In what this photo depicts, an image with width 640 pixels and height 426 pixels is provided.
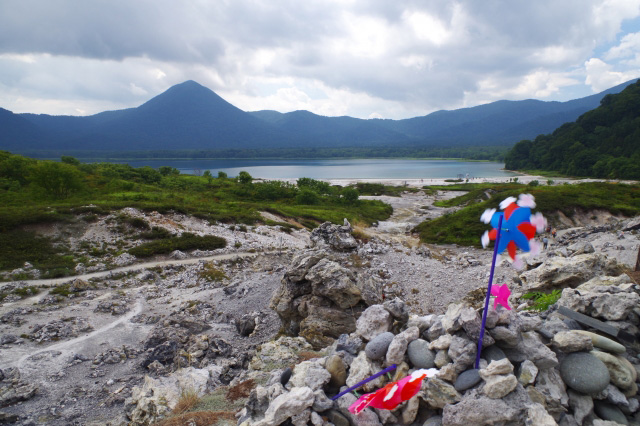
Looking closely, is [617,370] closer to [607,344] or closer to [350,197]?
[607,344]

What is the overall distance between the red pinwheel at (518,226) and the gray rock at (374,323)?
3.71m

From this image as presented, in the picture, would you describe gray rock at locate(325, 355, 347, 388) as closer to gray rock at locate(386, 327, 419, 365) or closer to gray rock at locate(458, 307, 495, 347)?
gray rock at locate(386, 327, 419, 365)

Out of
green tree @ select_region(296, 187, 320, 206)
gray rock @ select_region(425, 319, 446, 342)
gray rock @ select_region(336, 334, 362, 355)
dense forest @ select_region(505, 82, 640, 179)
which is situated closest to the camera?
gray rock @ select_region(425, 319, 446, 342)

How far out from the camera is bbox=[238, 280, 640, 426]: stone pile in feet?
16.5

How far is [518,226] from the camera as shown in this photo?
464 cm

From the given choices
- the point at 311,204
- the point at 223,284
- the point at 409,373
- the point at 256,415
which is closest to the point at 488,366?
the point at 409,373

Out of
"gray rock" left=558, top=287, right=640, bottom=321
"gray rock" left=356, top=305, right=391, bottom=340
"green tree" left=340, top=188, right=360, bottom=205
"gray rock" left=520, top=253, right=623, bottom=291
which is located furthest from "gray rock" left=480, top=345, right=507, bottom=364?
"green tree" left=340, top=188, right=360, bottom=205

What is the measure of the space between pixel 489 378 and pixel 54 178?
5552 centimetres

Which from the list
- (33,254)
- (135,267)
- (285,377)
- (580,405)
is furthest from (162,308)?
(580,405)

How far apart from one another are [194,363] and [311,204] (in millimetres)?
53951

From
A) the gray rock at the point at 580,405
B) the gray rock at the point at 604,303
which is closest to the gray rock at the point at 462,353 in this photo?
the gray rock at the point at 580,405

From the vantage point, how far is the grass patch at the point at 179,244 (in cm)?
2668

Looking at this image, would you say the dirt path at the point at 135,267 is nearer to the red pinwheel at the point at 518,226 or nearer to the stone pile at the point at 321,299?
the stone pile at the point at 321,299

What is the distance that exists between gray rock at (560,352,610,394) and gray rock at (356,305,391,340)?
11.1 feet
